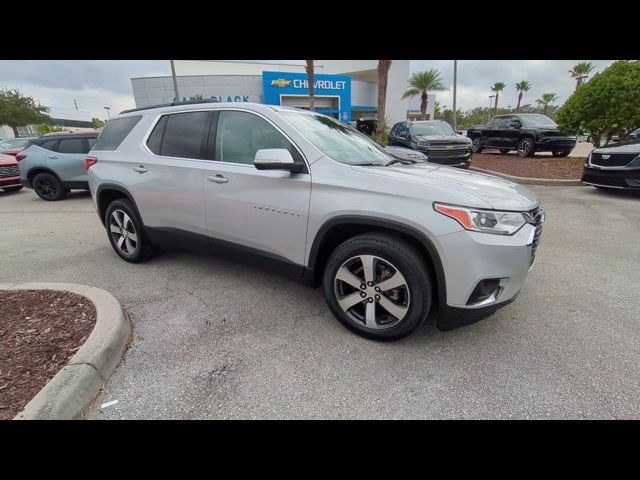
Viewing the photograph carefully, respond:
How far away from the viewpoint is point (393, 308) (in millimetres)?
2482

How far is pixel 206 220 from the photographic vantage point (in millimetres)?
3316

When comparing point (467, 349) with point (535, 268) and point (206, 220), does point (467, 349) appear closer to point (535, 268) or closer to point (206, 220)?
point (535, 268)

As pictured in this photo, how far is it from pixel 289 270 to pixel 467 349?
1570mm

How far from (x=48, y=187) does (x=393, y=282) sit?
1040 centimetres

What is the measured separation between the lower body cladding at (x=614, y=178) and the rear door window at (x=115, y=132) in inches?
356

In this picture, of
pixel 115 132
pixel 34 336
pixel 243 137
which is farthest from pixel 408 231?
pixel 115 132

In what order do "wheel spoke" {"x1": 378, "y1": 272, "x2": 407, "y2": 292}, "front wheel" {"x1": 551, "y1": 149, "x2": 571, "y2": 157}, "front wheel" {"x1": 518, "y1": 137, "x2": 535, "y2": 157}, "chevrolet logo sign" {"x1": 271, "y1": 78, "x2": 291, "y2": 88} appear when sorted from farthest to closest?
"chevrolet logo sign" {"x1": 271, "y1": 78, "x2": 291, "y2": 88}
"front wheel" {"x1": 518, "y1": 137, "x2": 535, "y2": 157}
"front wheel" {"x1": 551, "y1": 149, "x2": 571, "y2": 157}
"wheel spoke" {"x1": 378, "y1": 272, "x2": 407, "y2": 292}

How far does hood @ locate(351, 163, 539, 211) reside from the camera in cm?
228

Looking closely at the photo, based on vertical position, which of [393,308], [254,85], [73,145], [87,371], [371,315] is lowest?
[87,371]

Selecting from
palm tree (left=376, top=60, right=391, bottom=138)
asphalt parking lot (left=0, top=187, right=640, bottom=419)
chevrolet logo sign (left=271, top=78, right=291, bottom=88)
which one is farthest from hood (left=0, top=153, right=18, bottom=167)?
chevrolet logo sign (left=271, top=78, right=291, bottom=88)

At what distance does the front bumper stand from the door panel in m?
13.0

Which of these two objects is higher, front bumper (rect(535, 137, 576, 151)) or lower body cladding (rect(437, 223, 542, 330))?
front bumper (rect(535, 137, 576, 151))

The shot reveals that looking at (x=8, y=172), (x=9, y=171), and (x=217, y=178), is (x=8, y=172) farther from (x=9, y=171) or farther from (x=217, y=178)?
(x=217, y=178)

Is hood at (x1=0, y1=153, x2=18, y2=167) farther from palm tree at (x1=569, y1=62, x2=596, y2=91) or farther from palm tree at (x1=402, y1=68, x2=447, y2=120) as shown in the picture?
palm tree at (x1=569, y1=62, x2=596, y2=91)
